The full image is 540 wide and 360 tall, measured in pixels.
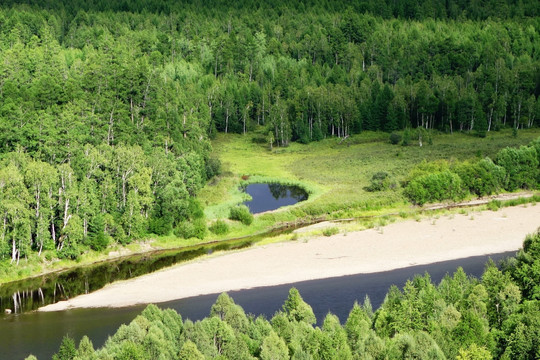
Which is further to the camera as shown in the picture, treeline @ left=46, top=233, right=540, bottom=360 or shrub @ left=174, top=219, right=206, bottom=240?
shrub @ left=174, top=219, right=206, bottom=240

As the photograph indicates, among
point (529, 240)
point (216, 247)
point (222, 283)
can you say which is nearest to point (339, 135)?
point (216, 247)

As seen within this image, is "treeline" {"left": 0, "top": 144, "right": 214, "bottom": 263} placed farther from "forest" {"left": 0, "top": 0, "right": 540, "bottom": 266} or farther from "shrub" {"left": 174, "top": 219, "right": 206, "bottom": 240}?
"shrub" {"left": 174, "top": 219, "right": 206, "bottom": 240}

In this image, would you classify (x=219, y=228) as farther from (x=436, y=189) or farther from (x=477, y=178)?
(x=477, y=178)

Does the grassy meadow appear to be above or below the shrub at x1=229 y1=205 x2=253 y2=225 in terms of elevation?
below

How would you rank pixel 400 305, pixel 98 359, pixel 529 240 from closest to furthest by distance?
pixel 98 359, pixel 400 305, pixel 529 240

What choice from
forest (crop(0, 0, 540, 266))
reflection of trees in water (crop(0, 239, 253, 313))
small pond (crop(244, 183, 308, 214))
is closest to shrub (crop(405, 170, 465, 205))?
small pond (crop(244, 183, 308, 214))

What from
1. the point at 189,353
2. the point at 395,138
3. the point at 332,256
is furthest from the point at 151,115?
the point at 189,353

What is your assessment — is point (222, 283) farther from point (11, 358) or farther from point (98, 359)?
point (98, 359)
